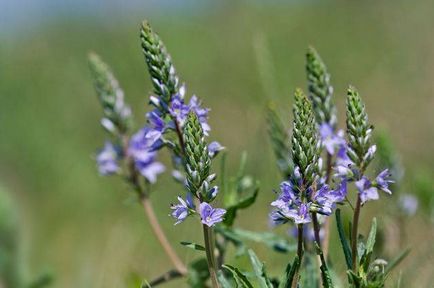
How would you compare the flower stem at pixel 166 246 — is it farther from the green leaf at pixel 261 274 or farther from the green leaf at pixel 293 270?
the green leaf at pixel 293 270

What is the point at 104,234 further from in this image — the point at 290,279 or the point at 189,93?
the point at 290,279

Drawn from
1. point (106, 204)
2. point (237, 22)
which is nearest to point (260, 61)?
point (106, 204)

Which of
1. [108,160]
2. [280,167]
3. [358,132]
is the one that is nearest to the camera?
[358,132]

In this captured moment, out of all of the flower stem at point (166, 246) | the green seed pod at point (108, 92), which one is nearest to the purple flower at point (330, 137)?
the flower stem at point (166, 246)

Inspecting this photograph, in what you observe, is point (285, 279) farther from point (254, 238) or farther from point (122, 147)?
point (122, 147)

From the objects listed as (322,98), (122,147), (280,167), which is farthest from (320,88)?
(122,147)
